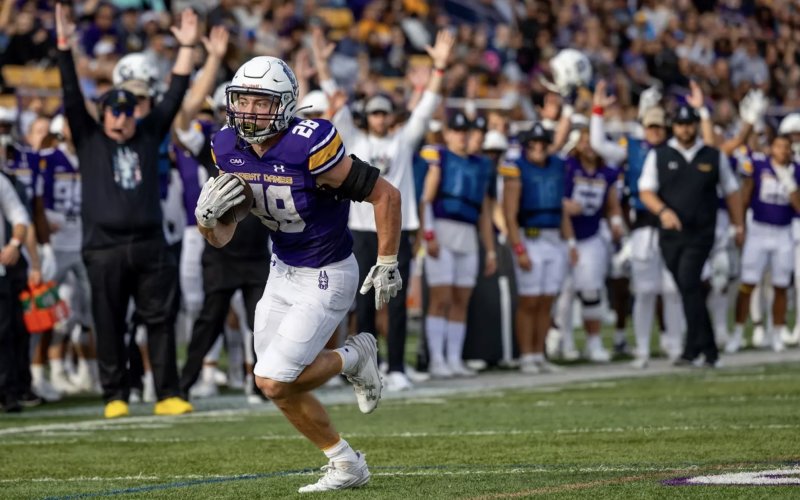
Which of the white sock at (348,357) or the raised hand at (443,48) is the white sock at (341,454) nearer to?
the white sock at (348,357)

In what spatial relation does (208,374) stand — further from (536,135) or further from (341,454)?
(341,454)

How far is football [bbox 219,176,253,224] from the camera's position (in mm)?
6410

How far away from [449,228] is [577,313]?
619 cm

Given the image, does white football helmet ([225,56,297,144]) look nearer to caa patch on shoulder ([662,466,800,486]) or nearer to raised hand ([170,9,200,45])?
caa patch on shoulder ([662,466,800,486])

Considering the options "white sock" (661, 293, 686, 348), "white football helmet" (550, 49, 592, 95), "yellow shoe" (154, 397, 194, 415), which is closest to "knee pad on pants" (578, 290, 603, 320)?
"white sock" (661, 293, 686, 348)

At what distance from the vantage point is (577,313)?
19.2 meters

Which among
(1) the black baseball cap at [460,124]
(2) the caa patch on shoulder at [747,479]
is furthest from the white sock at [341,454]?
(1) the black baseball cap at [460,124]

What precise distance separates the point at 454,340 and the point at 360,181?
718 centimetres

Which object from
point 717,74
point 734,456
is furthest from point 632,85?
point 734,456

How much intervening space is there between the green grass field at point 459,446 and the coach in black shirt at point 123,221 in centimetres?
40

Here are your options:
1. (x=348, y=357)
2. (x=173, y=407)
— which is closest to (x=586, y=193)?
(x=173, y=407)

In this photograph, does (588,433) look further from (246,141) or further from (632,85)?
(632,85)

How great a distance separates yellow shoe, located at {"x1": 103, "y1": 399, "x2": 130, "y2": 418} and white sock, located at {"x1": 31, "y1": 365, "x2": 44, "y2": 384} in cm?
188

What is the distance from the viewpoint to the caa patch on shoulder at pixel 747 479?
20.5 feet
